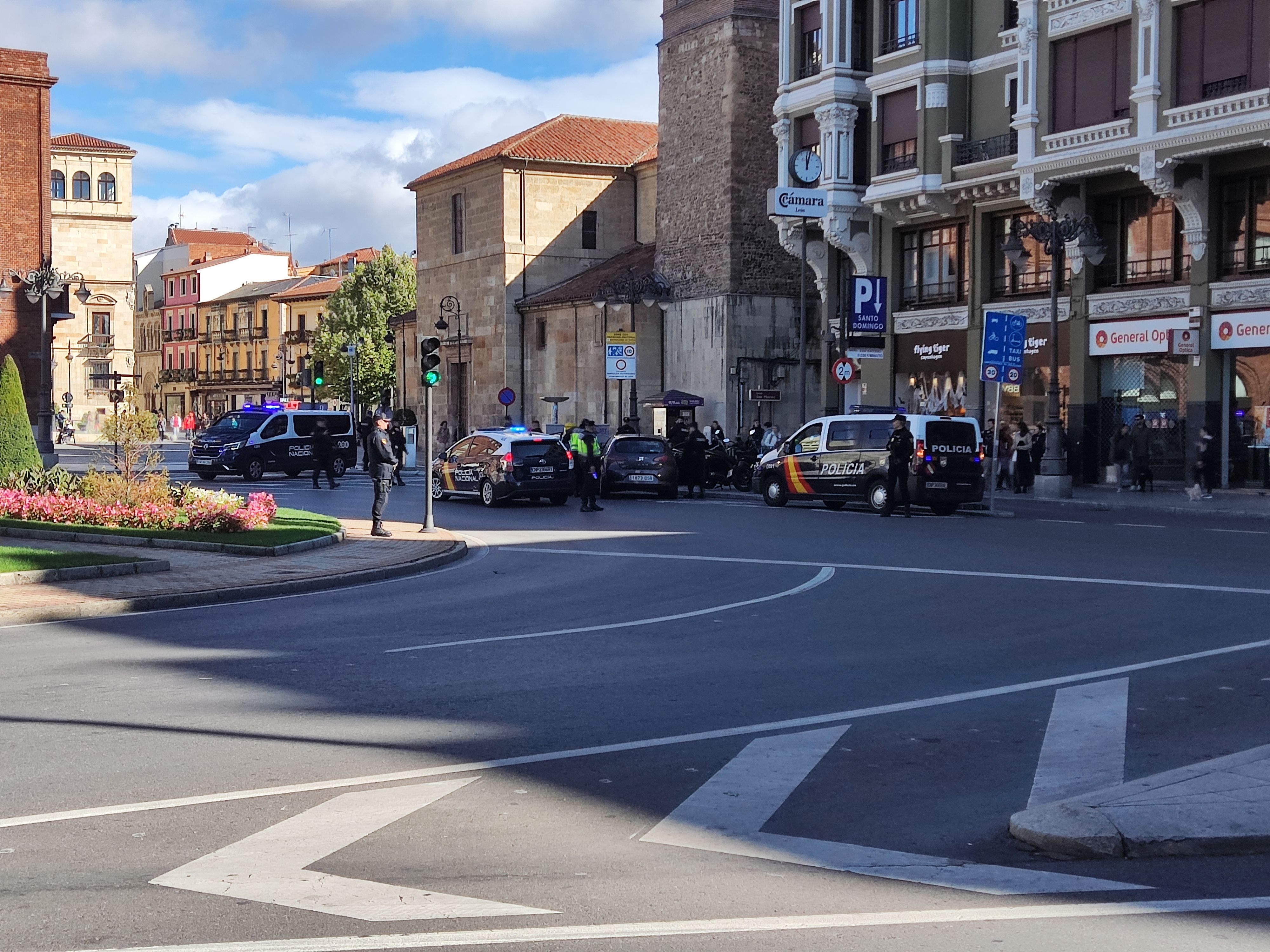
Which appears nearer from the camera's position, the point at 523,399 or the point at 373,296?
the point at 523,399

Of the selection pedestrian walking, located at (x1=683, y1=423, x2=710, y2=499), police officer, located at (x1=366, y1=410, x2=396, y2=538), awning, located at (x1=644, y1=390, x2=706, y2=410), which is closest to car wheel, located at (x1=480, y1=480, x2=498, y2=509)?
pedestrian walking, located at (x1=683, y1=423, x2=710, y2=499)

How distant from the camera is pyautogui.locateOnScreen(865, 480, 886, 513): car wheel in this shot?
27.1m

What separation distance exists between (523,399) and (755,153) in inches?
632

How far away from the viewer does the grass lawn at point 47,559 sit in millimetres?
15773

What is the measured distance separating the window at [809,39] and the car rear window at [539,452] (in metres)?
17.8

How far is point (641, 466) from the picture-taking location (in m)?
32.4

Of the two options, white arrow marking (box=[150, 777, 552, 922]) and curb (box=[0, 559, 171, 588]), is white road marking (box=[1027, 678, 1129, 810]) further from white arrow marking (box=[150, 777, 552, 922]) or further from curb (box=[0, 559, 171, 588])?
curb (box=[0, 559, 171, 588])

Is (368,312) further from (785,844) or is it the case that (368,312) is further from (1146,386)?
(785,844)

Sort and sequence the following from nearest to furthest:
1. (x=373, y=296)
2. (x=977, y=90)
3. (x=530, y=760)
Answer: (x=530, y=760)
(x=977, y=90)
(x=373, y=296)

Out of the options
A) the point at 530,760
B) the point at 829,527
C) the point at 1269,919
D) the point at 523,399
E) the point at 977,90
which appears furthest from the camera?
the point at 523,399

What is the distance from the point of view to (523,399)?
6156 cm

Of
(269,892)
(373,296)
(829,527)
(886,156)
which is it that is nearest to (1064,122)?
(886,156)

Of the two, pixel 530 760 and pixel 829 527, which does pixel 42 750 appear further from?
pixel 829 527

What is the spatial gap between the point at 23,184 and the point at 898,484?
35480mm
